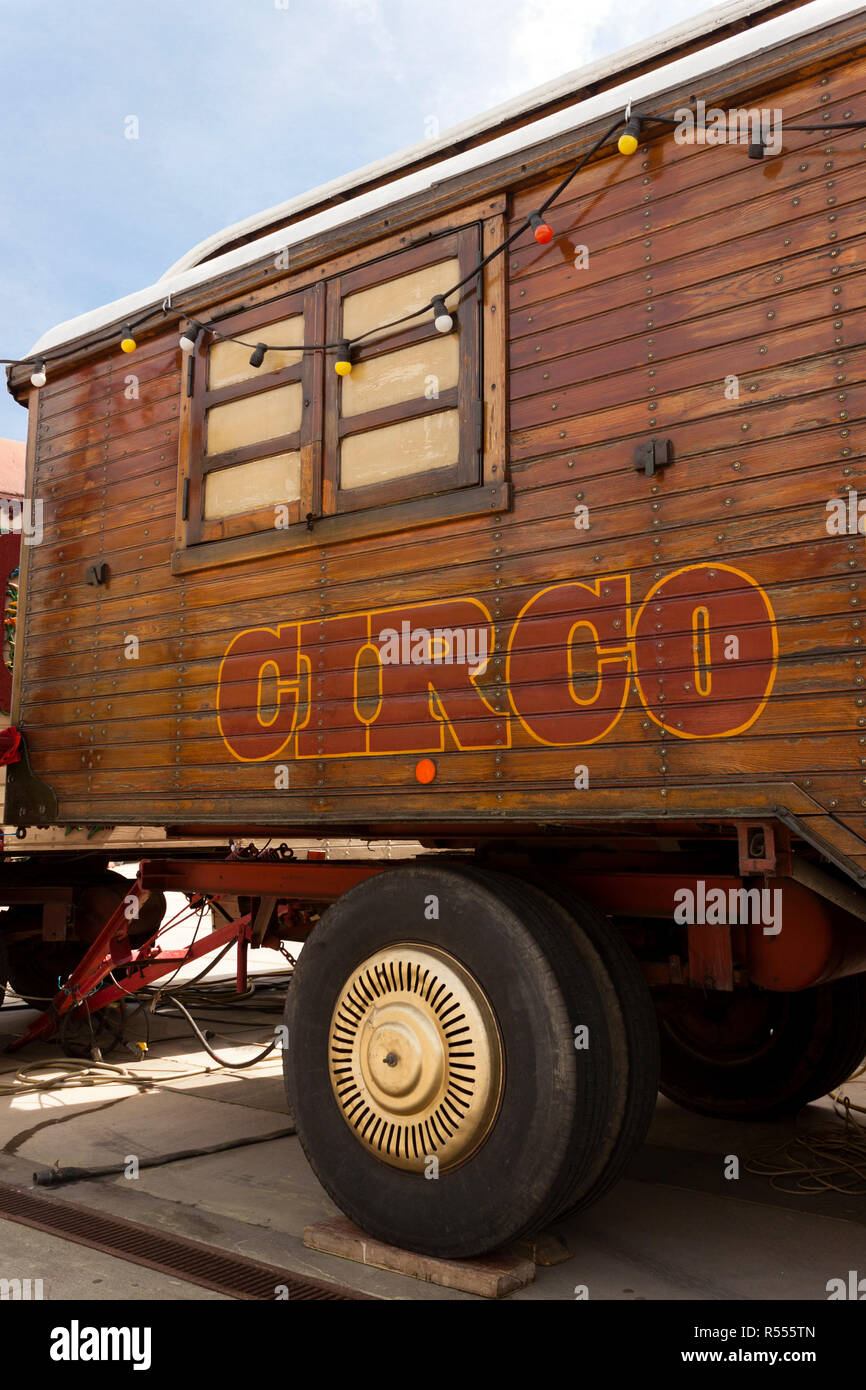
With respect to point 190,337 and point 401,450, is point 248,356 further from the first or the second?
point 401,450

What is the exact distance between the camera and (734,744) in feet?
12.0

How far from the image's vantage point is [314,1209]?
4758mm

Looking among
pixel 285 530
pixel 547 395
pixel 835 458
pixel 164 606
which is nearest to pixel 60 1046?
pixel 164 606

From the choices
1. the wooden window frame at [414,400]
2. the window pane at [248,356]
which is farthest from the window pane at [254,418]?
the wooden window frame at [414,400]

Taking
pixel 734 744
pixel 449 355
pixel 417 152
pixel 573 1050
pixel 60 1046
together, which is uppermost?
pixel 417 152

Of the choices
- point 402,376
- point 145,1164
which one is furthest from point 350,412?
point 145,1164

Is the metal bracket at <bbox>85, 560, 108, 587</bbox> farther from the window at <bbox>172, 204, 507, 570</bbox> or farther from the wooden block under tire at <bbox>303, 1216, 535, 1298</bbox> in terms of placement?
the wooden block under tire at <bbox>303, 1216, 535, 1298</bbox>

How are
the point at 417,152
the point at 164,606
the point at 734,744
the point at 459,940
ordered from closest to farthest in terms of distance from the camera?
the point at 734,744 < the point at 459,940 < the point at 417,152 < the point at 164,606

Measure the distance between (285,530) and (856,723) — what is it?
2736 mm

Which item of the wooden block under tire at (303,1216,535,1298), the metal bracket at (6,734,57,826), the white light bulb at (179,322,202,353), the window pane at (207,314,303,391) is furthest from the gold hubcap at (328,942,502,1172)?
the white light bulb at (179,322,202,353)

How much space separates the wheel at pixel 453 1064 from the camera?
3.87 meters

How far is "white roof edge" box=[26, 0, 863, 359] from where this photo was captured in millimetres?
3797

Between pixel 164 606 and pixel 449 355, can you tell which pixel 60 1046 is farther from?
pixel 449 355

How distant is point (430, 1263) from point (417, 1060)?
694mm
